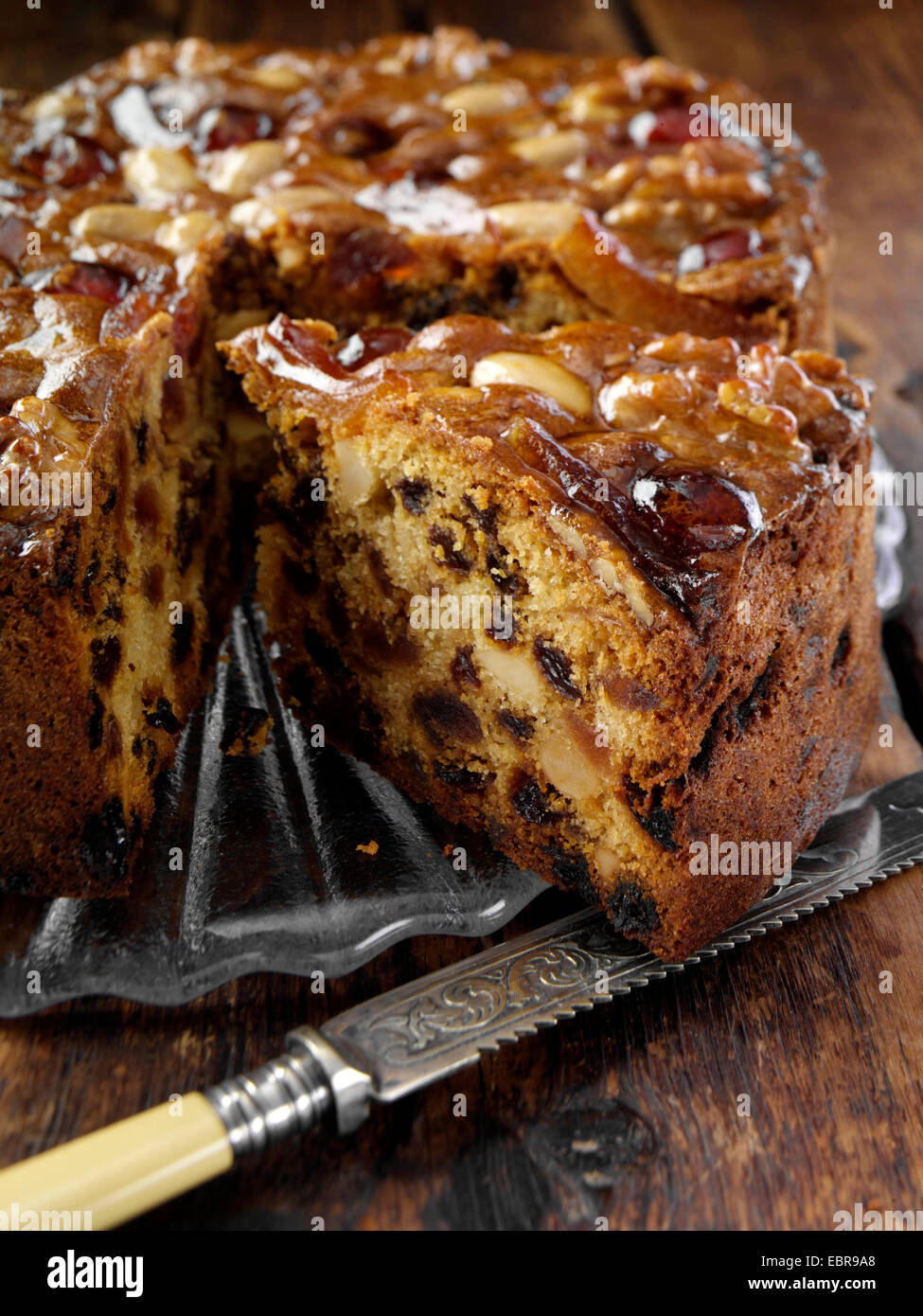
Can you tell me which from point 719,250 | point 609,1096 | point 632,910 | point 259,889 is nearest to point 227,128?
point 719,250

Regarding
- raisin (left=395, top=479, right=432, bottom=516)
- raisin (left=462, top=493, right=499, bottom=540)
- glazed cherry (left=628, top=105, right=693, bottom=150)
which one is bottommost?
raisin (left=395, top=479, right=432, bottom=516)

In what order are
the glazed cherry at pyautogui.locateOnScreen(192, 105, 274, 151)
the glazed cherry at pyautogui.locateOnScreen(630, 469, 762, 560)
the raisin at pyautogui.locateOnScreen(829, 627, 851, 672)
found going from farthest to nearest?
the glazed cherry at pyautogui.locateOnScreen(192, 105, 274, 151) < the raisin at pyautogui.locateOnScreen(829, 627, 851, 672) < the glazed cherry at pyautogui.locateOnScreen(630, 469, 762, 560)

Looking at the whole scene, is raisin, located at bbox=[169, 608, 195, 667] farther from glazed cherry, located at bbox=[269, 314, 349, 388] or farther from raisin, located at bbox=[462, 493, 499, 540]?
raisin, located at bbox=[462, 493, 499, 540]

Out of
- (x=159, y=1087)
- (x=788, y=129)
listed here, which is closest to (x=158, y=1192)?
(x=159, y=1087)

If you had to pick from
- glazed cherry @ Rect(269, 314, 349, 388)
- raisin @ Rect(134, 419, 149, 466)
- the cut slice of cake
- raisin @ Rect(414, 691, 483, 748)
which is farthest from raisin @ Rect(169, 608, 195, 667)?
glazed cherry @ Rect(269, 314, 349, 388)

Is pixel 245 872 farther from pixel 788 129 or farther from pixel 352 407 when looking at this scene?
pixel 788 129

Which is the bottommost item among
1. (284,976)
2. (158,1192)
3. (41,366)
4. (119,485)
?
(284,976)
